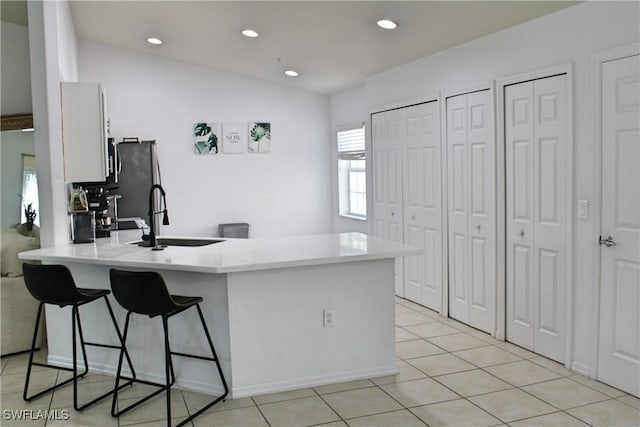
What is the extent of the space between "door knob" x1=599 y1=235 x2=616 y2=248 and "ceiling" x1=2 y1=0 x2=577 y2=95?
1493mm

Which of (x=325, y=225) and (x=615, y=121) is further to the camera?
(x=325, y=225)

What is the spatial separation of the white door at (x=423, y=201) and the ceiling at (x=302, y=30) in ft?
2.06

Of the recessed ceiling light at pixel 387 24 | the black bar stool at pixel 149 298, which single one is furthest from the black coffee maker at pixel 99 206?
the recessed ceiling light at pixel 387 24

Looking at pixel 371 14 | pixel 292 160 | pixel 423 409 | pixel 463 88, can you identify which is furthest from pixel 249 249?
pixel 292 160

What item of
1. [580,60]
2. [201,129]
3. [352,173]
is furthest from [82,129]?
[352,173]

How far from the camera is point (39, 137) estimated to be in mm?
4016

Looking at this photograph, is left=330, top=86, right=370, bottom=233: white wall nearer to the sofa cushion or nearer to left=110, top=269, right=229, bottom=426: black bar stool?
the sofa cushion

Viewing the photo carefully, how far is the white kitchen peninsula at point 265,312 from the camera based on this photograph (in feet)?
11.0

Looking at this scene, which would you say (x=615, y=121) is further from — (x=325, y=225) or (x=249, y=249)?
(x=325, y=225)

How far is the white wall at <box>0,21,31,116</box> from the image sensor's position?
16.1 feet

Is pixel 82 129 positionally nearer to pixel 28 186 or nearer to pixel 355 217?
pixel 28 186

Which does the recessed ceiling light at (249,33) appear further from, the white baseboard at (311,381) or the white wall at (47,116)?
the white baseboard at (311,381)

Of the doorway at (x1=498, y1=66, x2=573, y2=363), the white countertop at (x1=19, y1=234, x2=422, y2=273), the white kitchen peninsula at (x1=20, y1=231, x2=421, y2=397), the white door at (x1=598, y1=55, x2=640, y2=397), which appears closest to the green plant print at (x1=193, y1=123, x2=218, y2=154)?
the white countertop at (x1=19, y1=234, x2=422, y2=273)

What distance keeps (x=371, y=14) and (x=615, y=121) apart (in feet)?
6.32
